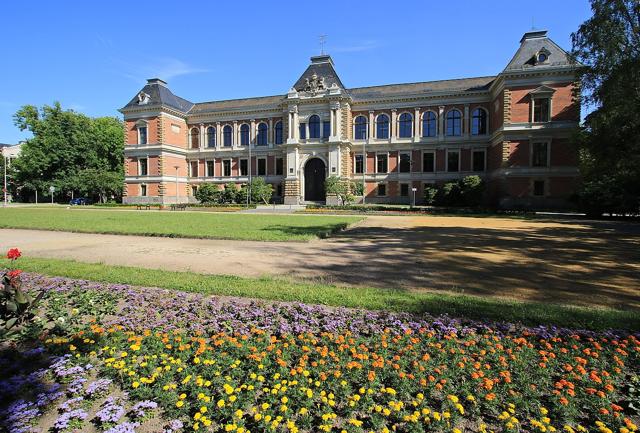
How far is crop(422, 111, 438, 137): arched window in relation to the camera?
44.0 metres

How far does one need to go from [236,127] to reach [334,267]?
152ft

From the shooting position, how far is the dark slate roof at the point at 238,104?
50612 millimetres

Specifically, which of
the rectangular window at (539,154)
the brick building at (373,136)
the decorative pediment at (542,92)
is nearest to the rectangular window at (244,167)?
the brick building at (373,136)

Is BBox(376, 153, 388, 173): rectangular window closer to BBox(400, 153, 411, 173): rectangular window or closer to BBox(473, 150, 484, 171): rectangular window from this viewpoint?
BBox(400, 153, 411, 173): rectangular window

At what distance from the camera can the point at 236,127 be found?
51312mm

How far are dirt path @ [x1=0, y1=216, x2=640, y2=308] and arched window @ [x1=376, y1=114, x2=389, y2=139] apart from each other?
32858 mm

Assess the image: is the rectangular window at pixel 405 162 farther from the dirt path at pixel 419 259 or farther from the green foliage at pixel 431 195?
the dirt path at pixel 419 259

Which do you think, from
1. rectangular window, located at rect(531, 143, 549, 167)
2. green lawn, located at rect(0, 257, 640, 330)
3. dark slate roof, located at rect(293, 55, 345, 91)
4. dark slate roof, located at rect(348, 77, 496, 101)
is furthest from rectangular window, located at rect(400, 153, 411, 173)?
green lawn, located at rect(0, 257, 640, 330)

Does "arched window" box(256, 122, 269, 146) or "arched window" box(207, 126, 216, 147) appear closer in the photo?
"arched window" box(256, 122, 269, 146)

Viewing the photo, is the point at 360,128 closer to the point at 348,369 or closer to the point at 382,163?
the point at 382,163

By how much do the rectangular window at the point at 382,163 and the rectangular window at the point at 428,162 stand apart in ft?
15.3

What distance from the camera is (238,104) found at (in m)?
53.7

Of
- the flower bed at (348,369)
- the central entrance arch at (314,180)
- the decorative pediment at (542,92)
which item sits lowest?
the flower bed at (348,369)

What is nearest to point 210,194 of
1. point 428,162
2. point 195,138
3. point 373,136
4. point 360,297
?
point 195,138
